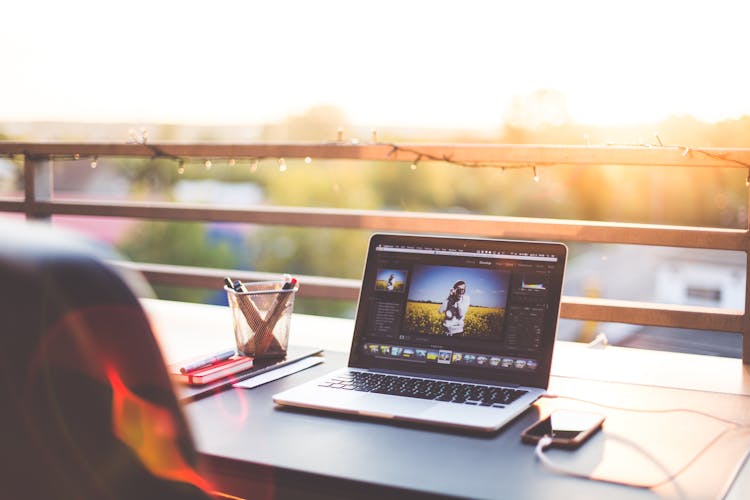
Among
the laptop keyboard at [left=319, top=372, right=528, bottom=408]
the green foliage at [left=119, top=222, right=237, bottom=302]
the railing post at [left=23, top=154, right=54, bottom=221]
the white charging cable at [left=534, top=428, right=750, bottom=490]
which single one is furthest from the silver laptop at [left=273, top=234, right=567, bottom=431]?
the green foliage at [left=119, top=222, right=237, bottom=302]

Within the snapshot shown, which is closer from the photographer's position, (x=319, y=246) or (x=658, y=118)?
(x=658, y=118)

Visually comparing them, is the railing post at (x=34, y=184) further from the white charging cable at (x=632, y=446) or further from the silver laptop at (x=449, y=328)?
the white charging cable at (x=632, y=446)

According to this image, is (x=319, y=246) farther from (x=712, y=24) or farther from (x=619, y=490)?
(x=619, y=490)

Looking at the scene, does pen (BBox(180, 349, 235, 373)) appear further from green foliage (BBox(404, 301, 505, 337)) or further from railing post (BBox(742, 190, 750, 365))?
railing post (BBox(742, 190, 750, 365))

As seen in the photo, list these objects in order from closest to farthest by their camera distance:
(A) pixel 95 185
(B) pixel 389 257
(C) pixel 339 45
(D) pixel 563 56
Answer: (B) pixel 389 257 → (D) pixel 563 56 → (C) pixel 339 45 → (A) pixel 95 185

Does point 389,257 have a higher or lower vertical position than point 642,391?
higher

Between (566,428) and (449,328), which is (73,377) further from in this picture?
(449,328)

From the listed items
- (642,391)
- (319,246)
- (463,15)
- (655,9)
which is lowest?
(319,246)

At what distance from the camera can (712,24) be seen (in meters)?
2.93

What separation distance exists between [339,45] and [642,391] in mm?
12002

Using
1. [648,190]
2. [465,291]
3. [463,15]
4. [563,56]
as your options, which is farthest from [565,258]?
[648,190]

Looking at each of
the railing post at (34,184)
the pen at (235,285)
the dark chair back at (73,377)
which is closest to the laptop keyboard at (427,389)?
the pen at (235,285)

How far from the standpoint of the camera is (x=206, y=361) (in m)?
1.24

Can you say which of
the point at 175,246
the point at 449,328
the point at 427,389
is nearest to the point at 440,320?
the point at 449,328
